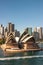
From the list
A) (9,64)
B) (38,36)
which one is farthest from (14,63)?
(38,36)

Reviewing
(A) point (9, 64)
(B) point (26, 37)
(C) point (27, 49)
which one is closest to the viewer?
(A) point (9, 64)

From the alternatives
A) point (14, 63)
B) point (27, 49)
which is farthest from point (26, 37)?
point (14, 63)

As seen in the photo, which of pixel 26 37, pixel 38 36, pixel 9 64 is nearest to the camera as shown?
pixel 9 64

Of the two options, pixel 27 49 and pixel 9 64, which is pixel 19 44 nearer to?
pixel 27 49

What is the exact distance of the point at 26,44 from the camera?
42438 mm

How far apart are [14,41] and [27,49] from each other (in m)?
3.55

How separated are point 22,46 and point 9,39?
11.4ft

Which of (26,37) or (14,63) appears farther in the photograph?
(26,37)

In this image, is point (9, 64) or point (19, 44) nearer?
point (9, 64)

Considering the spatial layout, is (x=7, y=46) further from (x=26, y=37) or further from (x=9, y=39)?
(x=26, y=37)

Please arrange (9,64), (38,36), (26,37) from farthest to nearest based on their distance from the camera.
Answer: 1. (38,36)
2. (26,37)
3. (9,64)

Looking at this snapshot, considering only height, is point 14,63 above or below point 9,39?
below

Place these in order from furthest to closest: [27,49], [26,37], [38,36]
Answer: [38,36] → [26,37] → [27,49]

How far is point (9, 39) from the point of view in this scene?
1655 inches
